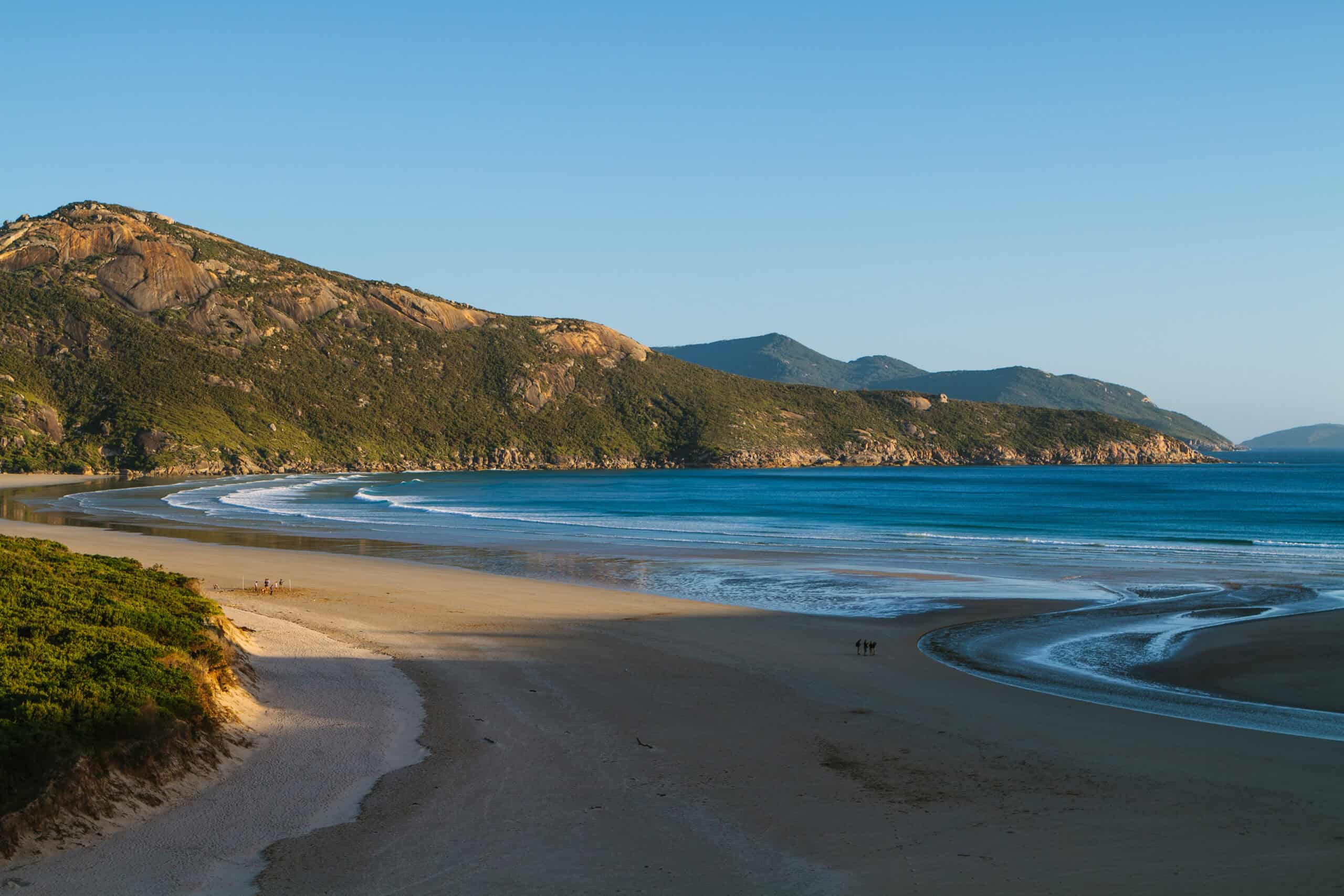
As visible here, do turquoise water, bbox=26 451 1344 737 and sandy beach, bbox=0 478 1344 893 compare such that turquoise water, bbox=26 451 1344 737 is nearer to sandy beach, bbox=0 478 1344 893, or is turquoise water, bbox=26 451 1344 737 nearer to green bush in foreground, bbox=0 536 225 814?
sandy beach, bbox=0 478 1344 893

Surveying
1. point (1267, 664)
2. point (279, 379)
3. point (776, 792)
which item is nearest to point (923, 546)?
point (1267, 664)

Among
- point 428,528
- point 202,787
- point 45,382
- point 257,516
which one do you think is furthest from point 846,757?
point 45,382

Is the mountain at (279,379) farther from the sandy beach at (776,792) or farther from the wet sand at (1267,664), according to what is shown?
the wet sand at (1267,664)

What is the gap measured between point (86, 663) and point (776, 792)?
8076 mm

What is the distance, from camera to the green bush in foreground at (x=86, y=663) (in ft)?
29.5

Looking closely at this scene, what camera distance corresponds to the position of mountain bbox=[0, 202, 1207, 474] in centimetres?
12000

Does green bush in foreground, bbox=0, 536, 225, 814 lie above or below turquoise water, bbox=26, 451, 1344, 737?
above

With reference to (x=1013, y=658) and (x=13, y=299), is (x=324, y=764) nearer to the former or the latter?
(x=1013, y=658)

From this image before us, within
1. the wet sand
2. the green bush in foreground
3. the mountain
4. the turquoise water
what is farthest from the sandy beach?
the mountain

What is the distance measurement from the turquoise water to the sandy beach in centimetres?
301

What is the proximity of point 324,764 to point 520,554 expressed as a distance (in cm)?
2831

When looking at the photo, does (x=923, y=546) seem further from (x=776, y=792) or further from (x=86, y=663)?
(x=86, y=663)

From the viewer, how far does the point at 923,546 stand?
4381cm

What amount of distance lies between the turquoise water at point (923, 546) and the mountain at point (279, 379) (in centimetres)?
3294
